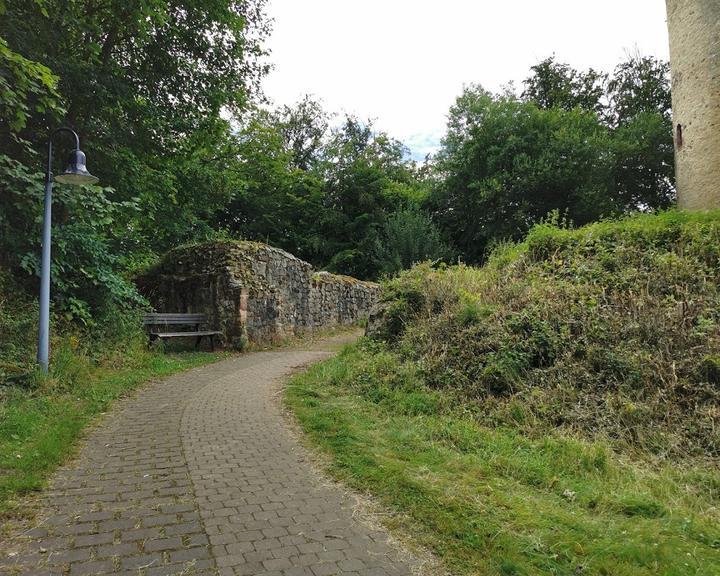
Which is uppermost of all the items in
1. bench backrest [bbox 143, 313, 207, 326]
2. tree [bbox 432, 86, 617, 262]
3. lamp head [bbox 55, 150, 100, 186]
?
tree [bbox 432, 86, 617, 262]

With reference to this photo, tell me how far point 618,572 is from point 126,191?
11983mm

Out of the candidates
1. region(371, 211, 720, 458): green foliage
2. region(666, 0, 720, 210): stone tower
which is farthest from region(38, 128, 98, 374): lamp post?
region(666, 0, 720, 210): stone tower

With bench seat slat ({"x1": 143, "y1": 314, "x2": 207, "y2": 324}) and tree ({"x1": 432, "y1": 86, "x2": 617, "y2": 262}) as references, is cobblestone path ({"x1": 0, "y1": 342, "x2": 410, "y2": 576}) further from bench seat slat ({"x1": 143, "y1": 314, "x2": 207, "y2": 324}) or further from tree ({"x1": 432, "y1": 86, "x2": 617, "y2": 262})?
tree ({"x1": 432, "y1": 86, "x2": 617, "y2": 262})

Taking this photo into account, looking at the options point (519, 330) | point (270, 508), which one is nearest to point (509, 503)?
point (270, 508)

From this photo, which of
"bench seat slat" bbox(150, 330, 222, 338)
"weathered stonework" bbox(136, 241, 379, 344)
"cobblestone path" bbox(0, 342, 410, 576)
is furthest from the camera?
"weathered stonework" bbox(136, 241, 379, 344)

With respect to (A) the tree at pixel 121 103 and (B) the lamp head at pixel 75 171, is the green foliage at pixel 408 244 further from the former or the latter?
(B) the lamp head at pixel 75 171

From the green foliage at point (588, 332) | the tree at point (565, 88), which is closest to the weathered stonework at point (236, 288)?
the green foliage at point (588, 332)

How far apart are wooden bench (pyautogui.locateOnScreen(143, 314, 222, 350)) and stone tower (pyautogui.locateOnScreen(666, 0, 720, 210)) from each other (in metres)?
12.9

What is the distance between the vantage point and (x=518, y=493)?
3980 millimetres

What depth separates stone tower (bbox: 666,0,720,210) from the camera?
12359mm

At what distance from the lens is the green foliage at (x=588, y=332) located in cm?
554

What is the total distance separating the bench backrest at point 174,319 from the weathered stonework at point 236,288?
1.41 ft

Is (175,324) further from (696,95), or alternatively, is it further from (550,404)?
(696,95)

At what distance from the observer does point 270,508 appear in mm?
3766
